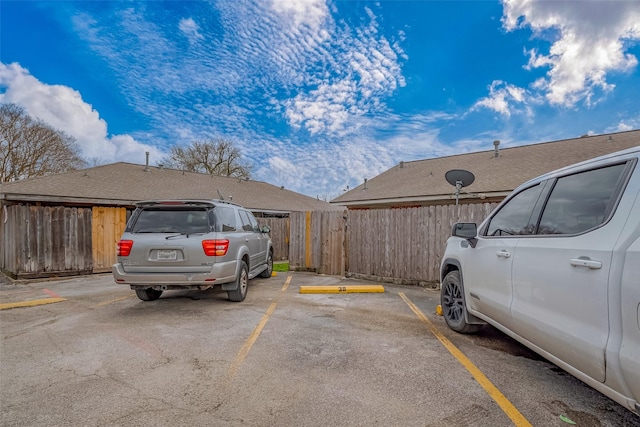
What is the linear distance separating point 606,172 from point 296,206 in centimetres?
1992

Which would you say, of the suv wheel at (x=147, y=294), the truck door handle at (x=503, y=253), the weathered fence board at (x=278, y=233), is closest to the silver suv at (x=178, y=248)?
the suv wheel at (x=147, y=294)

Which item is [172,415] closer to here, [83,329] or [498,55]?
[83,329]

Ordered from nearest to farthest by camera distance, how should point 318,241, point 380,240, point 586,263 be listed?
point 586,263, point 380,240, point 318,241

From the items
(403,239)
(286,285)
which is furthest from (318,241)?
(403,239)

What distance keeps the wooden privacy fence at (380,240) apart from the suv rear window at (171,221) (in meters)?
4.76

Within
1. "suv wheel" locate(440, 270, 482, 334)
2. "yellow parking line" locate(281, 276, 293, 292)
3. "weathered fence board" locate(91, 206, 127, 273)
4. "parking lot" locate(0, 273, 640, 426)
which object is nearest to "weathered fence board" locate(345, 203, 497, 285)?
"yellow parking line" locate(281, 276, 293, 292)

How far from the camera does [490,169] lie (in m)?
14.2

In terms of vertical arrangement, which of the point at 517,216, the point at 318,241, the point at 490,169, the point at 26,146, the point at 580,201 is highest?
the point at 26,146

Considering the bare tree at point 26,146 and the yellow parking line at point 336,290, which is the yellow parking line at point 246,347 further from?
the bare tree at point 26,146

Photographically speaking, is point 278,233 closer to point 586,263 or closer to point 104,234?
point 104,234

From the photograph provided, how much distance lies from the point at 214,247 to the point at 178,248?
0.58 meters

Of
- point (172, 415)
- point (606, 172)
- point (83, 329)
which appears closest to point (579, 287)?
point (606, 172)

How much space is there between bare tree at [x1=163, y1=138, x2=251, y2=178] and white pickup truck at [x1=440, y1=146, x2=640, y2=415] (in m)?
35.3

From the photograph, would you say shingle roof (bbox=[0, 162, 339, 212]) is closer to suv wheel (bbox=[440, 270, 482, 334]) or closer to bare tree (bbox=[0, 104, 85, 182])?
suv wheel (bbox=[440, 270, 482, 334])
